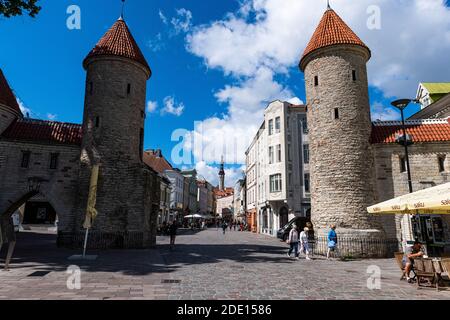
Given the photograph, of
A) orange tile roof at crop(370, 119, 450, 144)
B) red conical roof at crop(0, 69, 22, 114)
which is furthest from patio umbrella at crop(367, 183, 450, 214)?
red conical roof at crop(0, 69, 22, 114)

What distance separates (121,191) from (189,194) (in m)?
52.9

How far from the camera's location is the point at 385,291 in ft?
27.2

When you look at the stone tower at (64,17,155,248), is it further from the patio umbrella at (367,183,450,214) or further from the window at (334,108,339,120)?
the patio umbrella at (367,183,450,214)

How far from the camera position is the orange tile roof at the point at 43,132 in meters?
19.7

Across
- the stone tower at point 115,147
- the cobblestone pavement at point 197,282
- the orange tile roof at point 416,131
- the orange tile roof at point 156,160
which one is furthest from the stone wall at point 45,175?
the orange tile roof at point 156,160

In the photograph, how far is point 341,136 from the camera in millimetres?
18156

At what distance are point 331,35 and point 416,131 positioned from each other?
8006mm

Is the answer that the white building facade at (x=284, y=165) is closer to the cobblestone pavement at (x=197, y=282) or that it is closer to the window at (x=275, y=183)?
the window at (x=275, y=183)

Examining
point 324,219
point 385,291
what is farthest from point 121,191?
point 385,291

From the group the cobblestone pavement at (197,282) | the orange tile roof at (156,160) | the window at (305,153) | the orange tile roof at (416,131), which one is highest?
the orange tile roof at (156,160)

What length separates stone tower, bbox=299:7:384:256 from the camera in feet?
56.6

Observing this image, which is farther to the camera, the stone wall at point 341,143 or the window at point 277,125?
the window at point 277,125

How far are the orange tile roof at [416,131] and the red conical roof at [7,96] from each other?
76.0 feet

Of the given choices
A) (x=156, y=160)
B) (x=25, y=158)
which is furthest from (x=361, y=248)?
(x=156, y=160)
